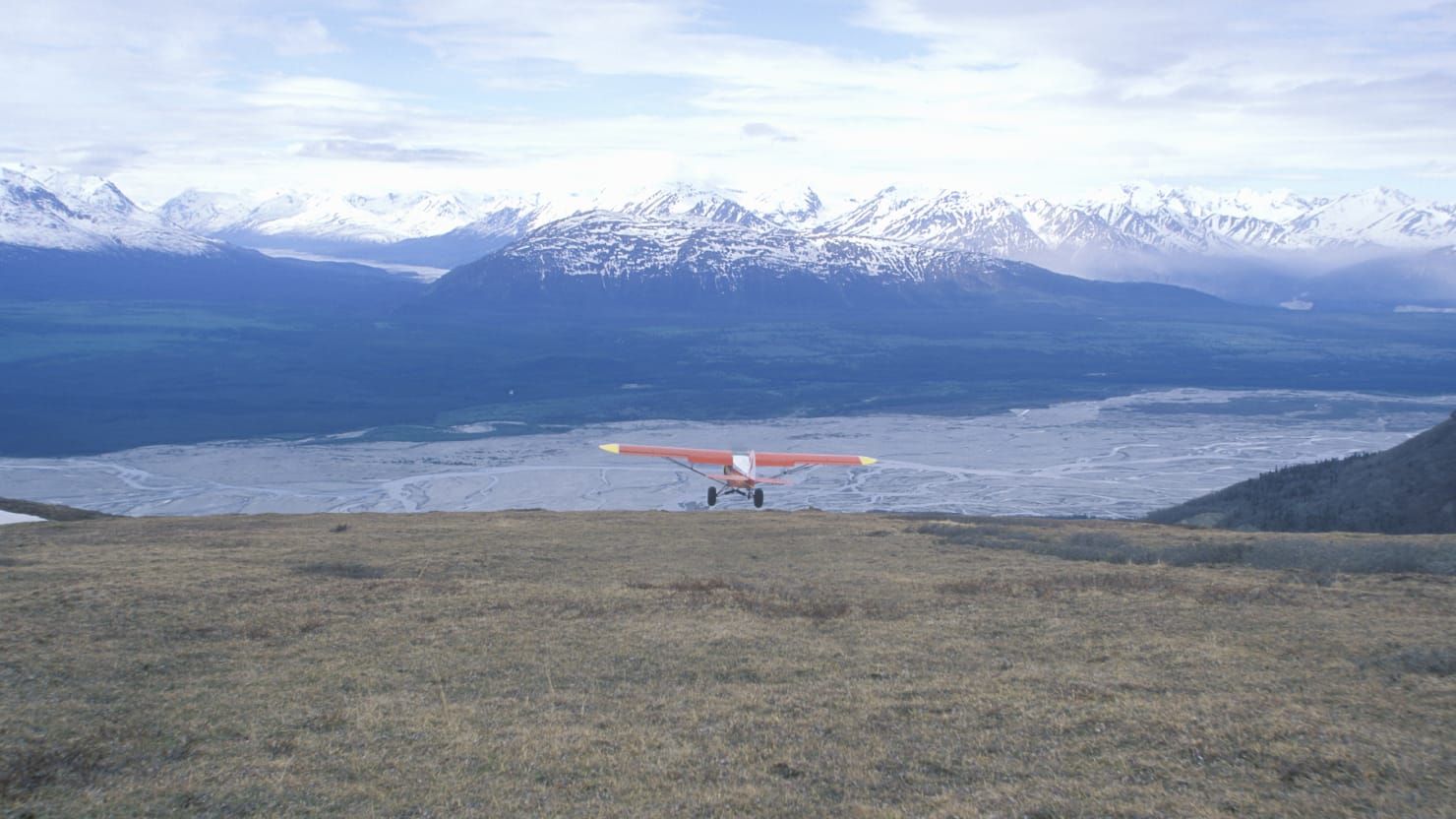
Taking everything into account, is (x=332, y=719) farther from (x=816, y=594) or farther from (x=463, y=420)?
(x=463, y=420)

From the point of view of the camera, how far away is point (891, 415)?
177125mm

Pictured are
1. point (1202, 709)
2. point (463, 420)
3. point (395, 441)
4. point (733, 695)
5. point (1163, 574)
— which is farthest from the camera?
point (463, 420)

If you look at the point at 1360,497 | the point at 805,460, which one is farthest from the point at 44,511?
the point at 1360,497

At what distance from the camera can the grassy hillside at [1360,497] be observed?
6253 cm

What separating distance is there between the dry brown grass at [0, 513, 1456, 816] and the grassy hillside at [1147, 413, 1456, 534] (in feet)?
127

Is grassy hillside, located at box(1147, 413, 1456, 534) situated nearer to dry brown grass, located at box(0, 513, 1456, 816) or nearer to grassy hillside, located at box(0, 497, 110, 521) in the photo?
dry brown grass, located at box(0, 513, 1456, 816)

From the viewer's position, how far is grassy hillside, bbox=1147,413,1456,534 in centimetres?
6253

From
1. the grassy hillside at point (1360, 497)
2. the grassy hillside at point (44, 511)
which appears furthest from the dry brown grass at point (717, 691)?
the grassy hillside at point (1360, 497)

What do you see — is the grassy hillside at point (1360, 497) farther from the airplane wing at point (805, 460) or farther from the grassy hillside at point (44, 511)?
the grassy hillside at point (44, 511)

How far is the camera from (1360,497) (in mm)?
66875

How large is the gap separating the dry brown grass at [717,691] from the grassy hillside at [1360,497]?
3857cm

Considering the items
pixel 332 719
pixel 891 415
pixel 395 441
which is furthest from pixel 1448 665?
pixel 891 415

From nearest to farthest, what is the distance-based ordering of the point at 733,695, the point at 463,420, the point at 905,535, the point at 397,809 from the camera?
the point at 397,809 < the point at 733,695 < the point at 905,535 < the point at 463,420

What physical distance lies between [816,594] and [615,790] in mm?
14361
